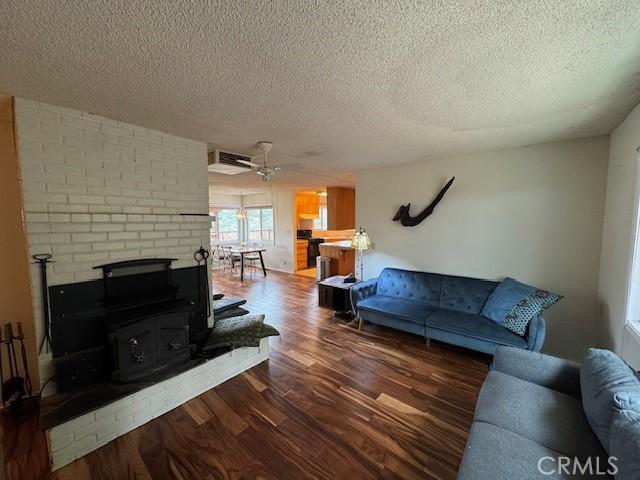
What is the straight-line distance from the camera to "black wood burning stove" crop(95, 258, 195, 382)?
77.7 inches

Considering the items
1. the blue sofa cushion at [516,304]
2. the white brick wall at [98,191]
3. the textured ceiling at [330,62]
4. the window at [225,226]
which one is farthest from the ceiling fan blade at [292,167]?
the window at [225,226]

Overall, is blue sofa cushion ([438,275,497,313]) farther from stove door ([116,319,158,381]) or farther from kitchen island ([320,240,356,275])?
stove door ([116,319,158,381])

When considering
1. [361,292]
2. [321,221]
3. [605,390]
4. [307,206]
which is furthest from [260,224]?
[605,390]

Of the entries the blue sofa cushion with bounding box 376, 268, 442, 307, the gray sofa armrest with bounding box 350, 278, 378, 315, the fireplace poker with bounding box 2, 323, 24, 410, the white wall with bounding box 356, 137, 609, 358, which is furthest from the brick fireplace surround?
the white wall with bounding box 356, 137, 609, 358

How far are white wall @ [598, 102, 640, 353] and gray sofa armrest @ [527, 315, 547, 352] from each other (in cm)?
43

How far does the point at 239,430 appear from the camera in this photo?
1869 mm

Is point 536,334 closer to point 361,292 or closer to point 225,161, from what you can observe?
point 361,292

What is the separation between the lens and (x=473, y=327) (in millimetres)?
2674

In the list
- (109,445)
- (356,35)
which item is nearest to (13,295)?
(109,445)

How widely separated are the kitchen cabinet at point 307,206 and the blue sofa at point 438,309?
4.15 meters

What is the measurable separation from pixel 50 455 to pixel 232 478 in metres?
1.15

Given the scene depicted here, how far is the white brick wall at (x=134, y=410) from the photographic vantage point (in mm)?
1617

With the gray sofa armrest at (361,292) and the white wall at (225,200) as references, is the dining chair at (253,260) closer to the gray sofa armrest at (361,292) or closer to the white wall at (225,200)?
the white wall at (225,200)

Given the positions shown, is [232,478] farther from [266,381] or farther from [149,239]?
[149,239]
